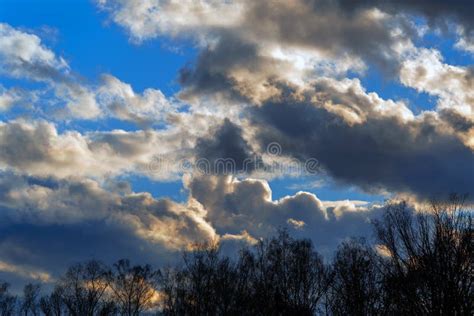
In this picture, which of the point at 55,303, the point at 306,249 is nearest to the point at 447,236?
the point at 306,249

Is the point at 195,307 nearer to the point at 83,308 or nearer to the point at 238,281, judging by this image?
the point at 238,281

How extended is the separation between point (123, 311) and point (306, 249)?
3809 cm

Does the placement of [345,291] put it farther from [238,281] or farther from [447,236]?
[447,236]

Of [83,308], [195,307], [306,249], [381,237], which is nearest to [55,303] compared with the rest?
[83,308]

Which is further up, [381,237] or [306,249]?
[306,249]

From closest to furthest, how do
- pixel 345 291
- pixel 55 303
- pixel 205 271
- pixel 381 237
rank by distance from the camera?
pixel 381 237 < pixel 345 291 < pixel 205 271 < pixel 55 303

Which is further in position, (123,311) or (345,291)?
(123,311)

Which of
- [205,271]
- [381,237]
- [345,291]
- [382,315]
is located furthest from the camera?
[205,271]

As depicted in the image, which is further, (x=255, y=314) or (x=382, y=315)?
(x=255, y=314)

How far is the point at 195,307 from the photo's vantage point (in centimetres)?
6675

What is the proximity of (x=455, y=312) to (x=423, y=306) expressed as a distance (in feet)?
5.76

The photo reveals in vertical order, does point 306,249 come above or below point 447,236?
above

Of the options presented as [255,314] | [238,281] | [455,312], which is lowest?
[455,312]

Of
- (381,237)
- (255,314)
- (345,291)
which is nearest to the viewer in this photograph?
(381,237)
